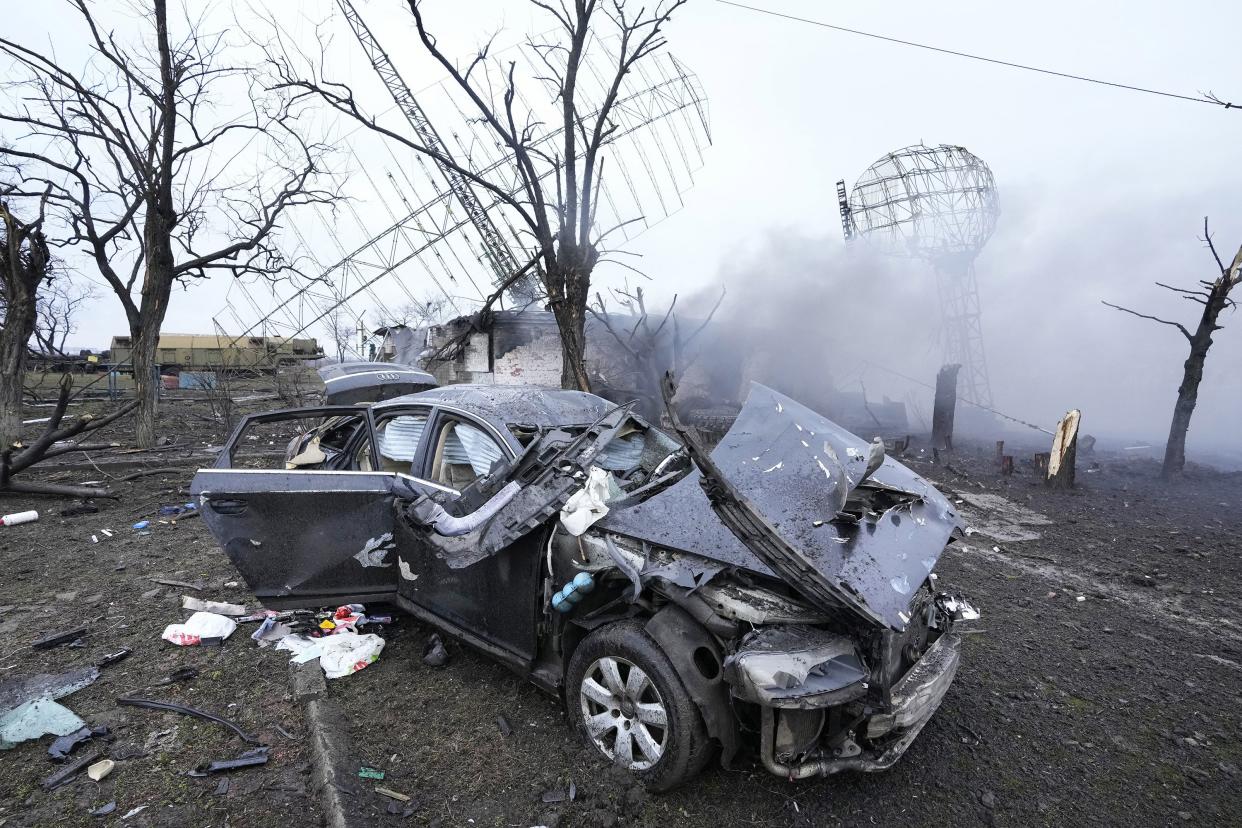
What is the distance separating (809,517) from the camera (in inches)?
103

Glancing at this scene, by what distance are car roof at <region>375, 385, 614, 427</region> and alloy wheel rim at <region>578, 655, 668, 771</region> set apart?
1.55 meters

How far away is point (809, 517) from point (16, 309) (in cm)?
1245

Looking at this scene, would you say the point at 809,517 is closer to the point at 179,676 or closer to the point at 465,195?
the point at 179,676

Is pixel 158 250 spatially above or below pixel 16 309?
above

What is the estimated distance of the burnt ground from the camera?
2512mm

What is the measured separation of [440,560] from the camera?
11.2 ft

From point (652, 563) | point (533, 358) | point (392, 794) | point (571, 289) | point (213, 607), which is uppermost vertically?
point (571, 289)

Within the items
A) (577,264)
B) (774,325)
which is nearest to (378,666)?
(577,264)

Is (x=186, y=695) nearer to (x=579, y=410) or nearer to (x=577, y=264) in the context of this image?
(x=579, y=410)

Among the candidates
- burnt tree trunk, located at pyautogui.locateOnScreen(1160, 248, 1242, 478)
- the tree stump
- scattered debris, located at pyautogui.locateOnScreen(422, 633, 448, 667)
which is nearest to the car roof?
scattered debris, located at pyautogui.locateOnScreen(422, 633, 448, 667)

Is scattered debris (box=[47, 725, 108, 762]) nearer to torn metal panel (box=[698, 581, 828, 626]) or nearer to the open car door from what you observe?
the open car door

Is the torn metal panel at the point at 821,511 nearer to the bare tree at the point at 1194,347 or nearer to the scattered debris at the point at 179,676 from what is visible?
the scattered debris at the point at 179,676

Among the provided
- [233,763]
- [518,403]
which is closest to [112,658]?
[233,763]

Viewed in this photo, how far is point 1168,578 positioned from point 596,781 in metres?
5.90
